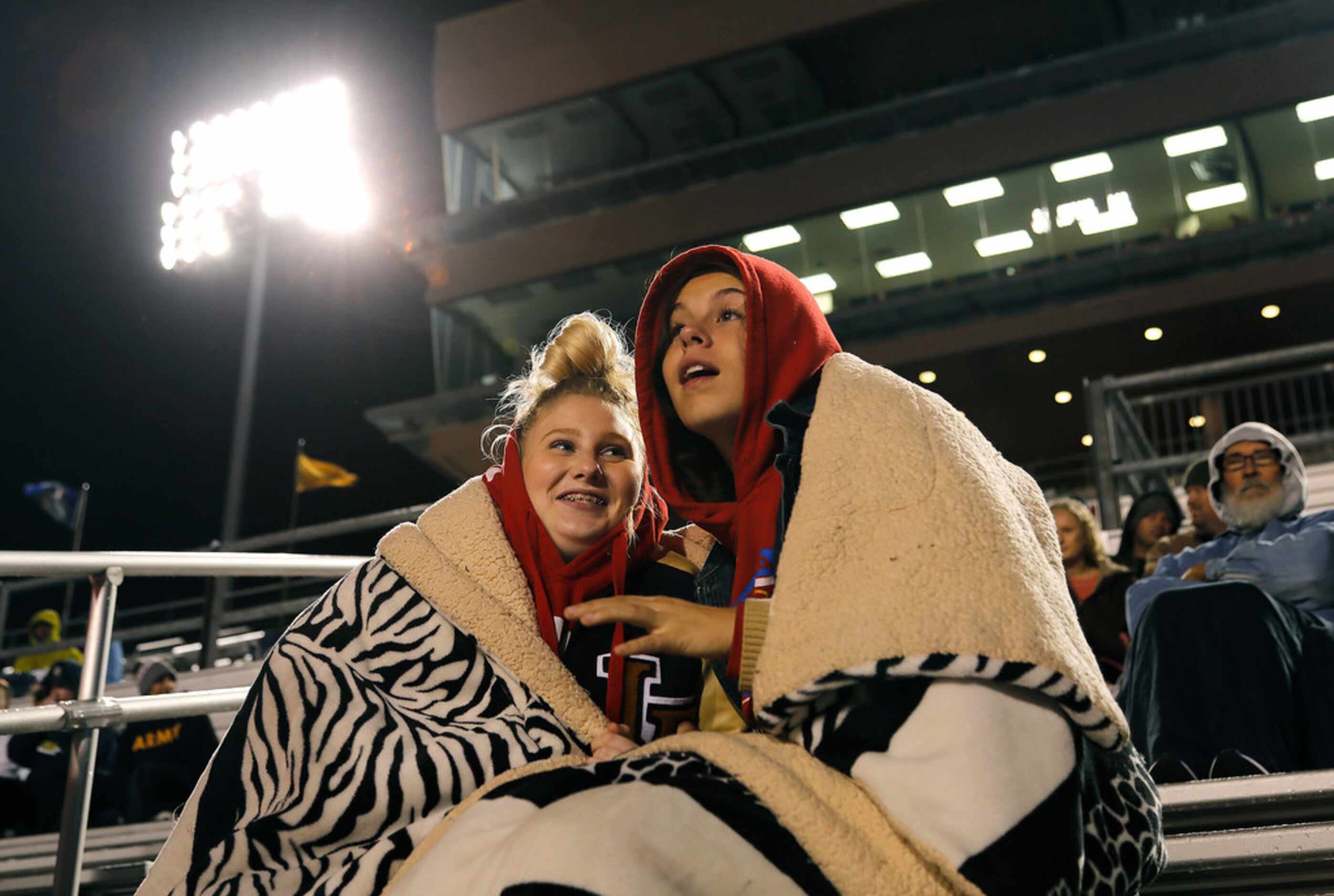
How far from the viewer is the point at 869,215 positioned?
2058 centimetres

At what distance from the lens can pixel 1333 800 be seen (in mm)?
2352

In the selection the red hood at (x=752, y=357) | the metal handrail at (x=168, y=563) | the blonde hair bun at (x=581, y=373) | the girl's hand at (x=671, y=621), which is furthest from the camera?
the metal handrail at (x=168, y=563)

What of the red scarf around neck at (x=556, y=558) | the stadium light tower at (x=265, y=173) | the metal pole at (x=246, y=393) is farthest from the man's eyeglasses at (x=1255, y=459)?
the stadium light tower at (x=265, y=173)

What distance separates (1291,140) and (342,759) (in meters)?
19.4

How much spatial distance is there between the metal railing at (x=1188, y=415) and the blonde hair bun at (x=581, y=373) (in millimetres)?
5606

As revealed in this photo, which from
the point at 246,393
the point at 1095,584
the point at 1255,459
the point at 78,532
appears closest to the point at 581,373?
the point at 1255,459

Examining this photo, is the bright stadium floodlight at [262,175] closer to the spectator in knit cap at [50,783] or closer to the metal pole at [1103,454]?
the spectator in knit cap at [50,783]

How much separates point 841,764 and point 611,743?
489 mm

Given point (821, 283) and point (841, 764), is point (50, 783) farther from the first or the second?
point (821, 283)

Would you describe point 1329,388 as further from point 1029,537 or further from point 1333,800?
point 1029,537

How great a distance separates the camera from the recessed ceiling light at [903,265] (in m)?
20.1

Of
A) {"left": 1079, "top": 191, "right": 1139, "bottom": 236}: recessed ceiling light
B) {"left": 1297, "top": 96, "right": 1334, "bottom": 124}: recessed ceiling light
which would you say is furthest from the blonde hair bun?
{"left": 1297, "top": 96, "right": 1334, "bottom": 124}: recessed ceiling light

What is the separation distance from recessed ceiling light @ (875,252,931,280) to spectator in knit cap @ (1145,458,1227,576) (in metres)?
15.4

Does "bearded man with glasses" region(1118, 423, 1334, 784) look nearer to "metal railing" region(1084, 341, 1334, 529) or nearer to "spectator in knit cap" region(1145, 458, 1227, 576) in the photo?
"spectator in knit cap" region(1145, 458, 1227, 576)
